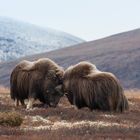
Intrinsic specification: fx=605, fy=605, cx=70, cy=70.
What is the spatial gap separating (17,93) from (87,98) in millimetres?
2785

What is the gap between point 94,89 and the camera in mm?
19172

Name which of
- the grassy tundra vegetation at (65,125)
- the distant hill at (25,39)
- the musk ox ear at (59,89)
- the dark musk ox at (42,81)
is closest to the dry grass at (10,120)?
the grassy tundra vegetation at (65,125)

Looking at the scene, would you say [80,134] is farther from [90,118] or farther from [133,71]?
[133,71]

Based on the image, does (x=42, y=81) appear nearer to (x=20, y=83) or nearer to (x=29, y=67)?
(x=29, y=67)

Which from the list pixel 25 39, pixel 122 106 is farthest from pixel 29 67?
pixel 25 39

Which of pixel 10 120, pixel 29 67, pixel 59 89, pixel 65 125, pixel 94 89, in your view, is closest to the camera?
pixel 10 120

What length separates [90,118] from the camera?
16.2 meters

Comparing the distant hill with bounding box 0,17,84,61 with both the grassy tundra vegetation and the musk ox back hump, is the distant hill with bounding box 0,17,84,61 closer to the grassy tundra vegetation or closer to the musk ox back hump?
the musk ox back hump

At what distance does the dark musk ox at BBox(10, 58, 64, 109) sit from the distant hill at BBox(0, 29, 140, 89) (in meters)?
53.8

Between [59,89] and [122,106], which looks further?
[59,89]

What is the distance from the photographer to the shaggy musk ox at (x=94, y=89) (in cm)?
1912

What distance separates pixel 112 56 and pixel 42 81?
72.6 metres

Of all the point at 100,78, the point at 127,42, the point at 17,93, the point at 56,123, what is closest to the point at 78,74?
the point at 100,78

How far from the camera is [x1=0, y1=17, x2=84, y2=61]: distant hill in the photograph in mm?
134250
